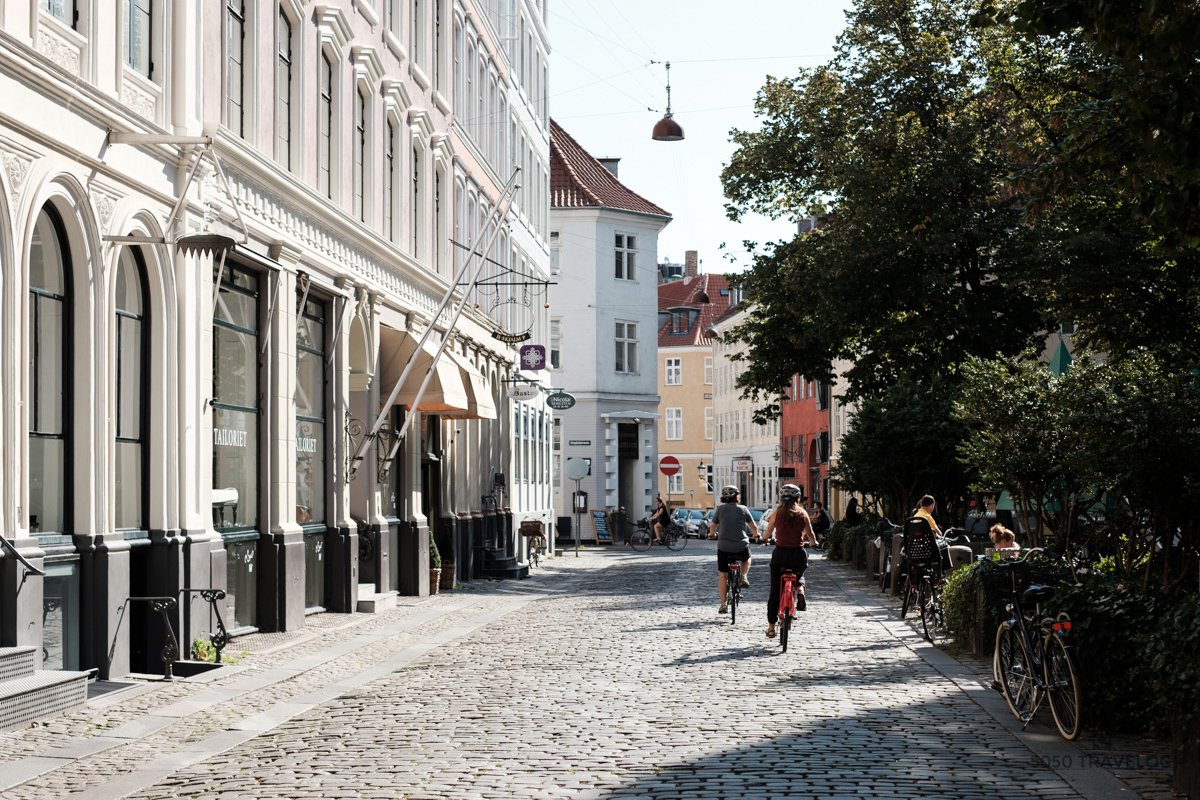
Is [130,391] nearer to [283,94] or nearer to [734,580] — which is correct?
[283,94]

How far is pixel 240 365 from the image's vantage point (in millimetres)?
18906

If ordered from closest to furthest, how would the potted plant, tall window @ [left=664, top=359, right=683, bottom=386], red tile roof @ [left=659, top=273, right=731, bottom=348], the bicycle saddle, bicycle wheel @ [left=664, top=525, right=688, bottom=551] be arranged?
the bicycle saddle, the potted plant, bicycle wheel @ [left=664, top=525, right=688, bottom=551], red tile roof @ [left=659, top=273, right=731, bottom=348], tall window @ [left=664, top=359, right=683, bottom=386]

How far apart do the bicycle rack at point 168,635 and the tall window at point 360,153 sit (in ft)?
35.8

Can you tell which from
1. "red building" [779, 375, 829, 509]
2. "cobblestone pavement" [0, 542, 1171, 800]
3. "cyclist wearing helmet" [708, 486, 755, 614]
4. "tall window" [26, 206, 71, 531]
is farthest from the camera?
"red building" [779, 375, 829, 509]

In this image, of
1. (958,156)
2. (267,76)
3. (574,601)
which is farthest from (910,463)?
(267,76)

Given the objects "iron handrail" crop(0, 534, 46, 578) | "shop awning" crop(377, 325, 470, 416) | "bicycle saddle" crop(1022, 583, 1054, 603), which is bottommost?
"bicycle saddle" crop(1022, 583, 1054, 603)

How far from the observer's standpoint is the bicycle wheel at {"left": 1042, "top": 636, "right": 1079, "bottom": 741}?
421 inches

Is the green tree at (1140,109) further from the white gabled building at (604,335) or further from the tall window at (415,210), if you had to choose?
the white gabled building at (604,335)

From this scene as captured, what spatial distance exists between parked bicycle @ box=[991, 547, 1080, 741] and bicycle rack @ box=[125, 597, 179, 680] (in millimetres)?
6905

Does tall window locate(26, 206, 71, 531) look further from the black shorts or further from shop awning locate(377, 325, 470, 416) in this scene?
shop awning locate(377, 325, 470, 416)

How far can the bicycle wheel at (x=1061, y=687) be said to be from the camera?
421 inches

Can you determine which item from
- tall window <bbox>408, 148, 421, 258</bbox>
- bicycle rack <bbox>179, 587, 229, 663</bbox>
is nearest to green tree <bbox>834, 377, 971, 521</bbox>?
tall window <bbox>408, 148, 421, 258</bbox>

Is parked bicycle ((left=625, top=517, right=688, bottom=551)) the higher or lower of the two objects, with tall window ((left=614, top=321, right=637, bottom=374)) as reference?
lower

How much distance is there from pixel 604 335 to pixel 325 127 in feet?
143
